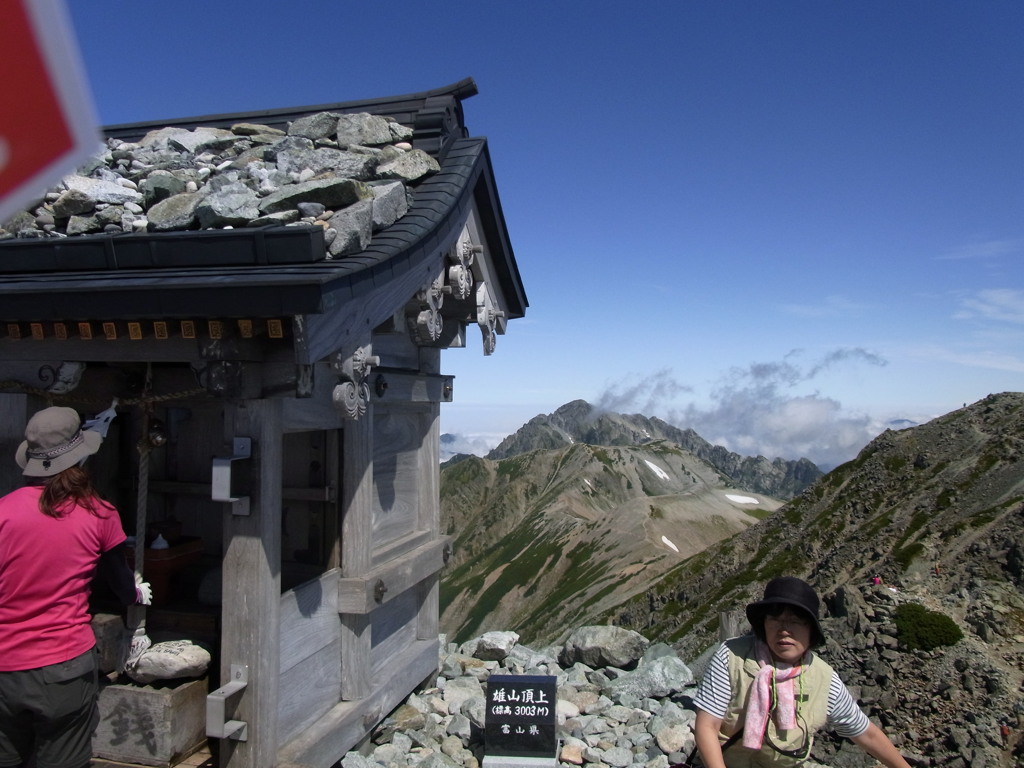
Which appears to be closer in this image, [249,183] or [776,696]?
[776,696]

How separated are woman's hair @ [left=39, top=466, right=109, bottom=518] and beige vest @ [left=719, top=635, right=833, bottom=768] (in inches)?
145

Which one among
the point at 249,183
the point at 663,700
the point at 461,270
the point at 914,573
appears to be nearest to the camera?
the point at 249,183

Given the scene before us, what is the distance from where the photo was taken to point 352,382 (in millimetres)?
6020

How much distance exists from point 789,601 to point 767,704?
0.58 m

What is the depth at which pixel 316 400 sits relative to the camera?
6.57 metres

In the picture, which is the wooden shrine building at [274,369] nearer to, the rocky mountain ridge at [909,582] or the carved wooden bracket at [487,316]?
the carved wooden bracket at [487,316]

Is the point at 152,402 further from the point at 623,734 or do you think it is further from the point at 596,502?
the point at 596,502

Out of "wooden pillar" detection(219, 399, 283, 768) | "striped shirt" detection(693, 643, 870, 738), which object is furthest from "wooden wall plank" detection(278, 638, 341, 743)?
"striped shirt" detection(693, 643, 870, 738)

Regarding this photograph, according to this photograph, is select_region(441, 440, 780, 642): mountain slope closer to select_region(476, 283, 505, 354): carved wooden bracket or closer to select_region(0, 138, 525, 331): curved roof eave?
select_region(476, 283, 505, 354): carved wooden bracket

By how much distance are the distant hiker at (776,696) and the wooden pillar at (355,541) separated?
13.2ft

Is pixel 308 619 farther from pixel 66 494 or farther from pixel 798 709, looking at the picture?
pixel 798 709

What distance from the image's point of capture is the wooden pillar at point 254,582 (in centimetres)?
563

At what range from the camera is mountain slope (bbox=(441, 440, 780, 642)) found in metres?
63.9

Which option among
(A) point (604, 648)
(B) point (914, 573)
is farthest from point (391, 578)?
(B) point (914, 573)
